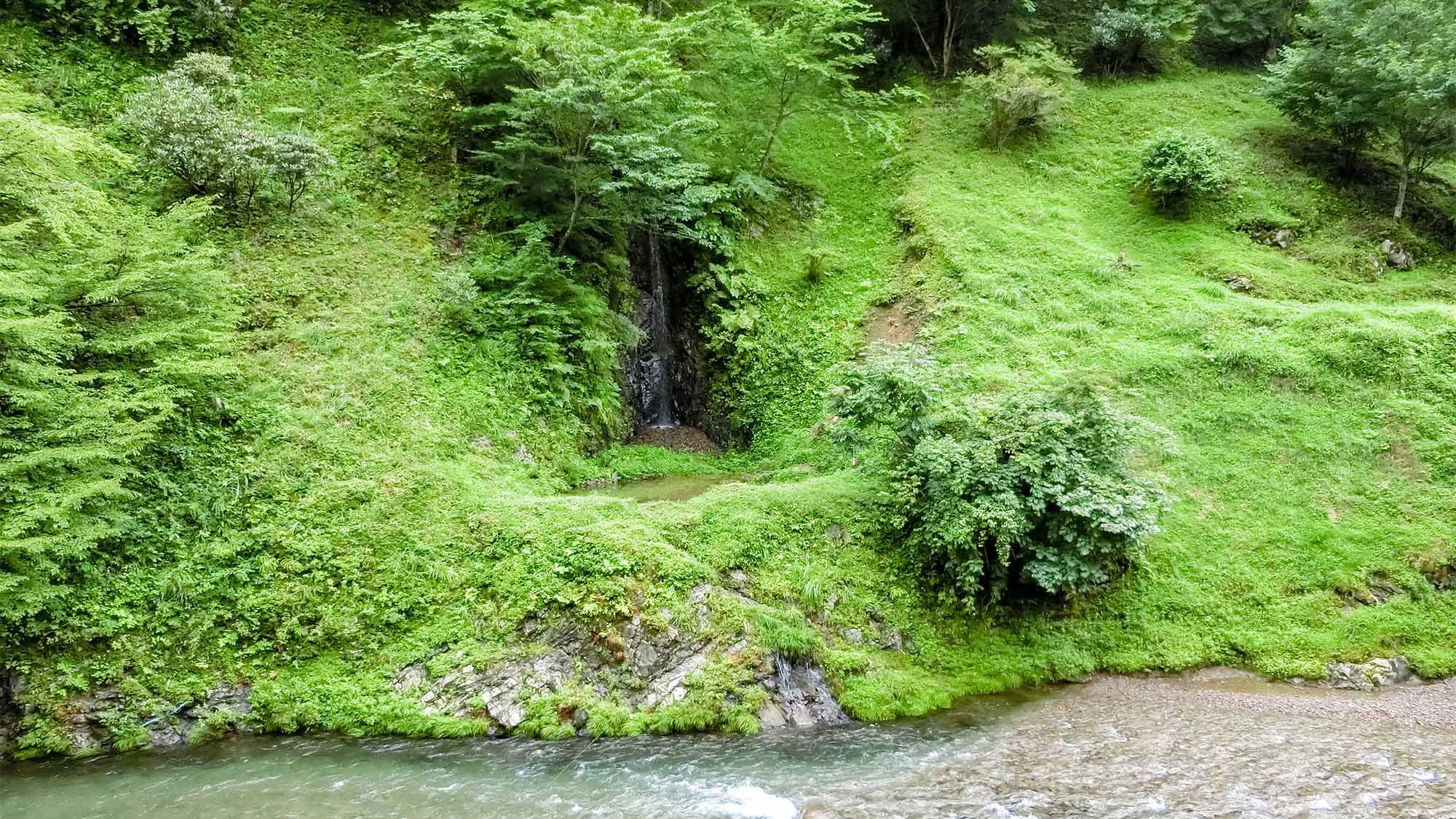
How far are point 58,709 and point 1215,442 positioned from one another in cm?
1812

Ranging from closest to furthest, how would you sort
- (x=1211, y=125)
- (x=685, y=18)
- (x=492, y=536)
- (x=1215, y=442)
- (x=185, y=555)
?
(x=185, y=555)
(x=492, y=536)
(x=1215, y=442)
(x=685, y=18)
(x=1211, y=125)

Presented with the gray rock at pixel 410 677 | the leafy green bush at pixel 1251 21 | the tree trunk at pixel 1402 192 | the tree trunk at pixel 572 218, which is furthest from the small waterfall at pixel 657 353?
the leafy green bush at pixel 1251 21

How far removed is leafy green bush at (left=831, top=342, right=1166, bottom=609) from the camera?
34.9 feet

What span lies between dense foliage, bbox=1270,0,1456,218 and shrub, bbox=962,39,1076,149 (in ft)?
19.5

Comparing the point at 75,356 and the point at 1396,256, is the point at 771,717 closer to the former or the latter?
the point at 75,356

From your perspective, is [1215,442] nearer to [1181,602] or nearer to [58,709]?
[1181,602]

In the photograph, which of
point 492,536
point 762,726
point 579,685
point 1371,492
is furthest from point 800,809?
point 1371,492

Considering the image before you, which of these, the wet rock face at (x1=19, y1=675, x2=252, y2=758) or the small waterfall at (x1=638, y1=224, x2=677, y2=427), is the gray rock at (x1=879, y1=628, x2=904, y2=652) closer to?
the wet rock face at (x1=19, y1=675, x2=252, y2=758)

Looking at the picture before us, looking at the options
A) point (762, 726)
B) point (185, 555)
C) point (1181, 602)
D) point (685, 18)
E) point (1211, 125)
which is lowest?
point (762, 726)

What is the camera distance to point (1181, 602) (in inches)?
465

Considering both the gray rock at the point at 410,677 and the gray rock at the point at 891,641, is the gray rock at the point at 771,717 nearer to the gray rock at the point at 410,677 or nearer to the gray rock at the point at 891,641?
the gray rock at the point at 891,641

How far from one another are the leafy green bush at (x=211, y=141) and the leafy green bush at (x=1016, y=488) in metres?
12.1

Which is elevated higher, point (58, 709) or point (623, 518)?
point (623, 518)

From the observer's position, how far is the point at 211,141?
13719 mm
